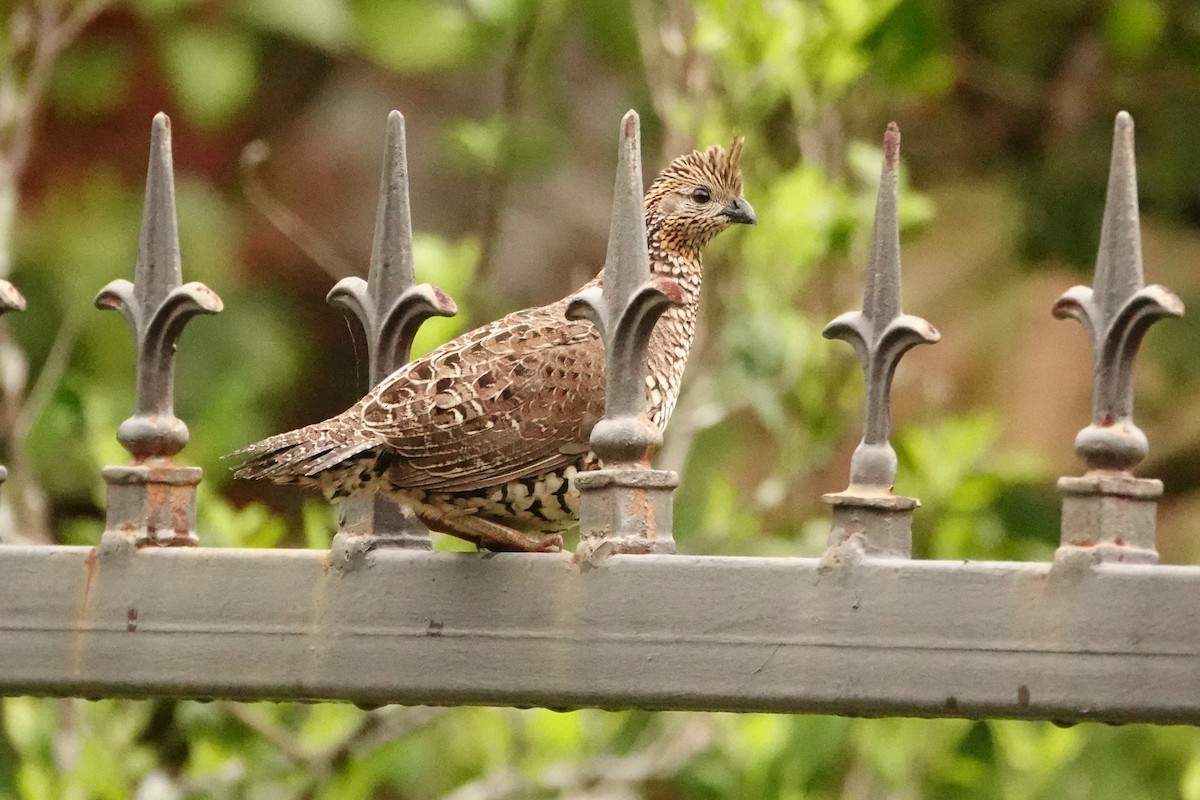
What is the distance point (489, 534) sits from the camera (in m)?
2.57

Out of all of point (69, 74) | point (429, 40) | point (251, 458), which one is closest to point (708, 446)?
point (429, 40)

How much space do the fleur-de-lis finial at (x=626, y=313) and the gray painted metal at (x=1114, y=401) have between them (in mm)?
503

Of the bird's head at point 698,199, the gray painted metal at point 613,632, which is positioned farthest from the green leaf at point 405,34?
the gray painted metal at point 613,632

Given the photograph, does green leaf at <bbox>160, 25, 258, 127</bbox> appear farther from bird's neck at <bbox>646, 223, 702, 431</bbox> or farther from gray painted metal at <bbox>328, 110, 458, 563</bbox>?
gray painted metal at <bbox>328, 110, 458, 563</bbox>

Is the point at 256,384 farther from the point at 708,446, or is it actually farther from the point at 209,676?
the point at 209,676

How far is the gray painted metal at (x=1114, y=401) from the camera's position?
2064 mm

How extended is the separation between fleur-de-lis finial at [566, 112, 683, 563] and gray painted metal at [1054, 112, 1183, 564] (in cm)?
50

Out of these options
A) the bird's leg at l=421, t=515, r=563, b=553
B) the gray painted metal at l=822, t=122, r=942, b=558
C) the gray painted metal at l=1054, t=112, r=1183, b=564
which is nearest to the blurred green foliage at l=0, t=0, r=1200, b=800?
the bird's leg at l=421, t=515, r=563, b=553

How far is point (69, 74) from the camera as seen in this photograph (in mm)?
6555

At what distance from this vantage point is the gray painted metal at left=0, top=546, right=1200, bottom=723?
2064 millimetres

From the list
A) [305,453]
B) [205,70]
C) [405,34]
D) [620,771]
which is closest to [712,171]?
[305,453]

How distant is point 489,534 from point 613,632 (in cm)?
44

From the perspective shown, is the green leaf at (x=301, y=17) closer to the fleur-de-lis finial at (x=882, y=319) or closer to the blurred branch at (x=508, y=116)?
the blurred branch at (x=508, y=116)

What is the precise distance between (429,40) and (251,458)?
A: 4529 millimetres
